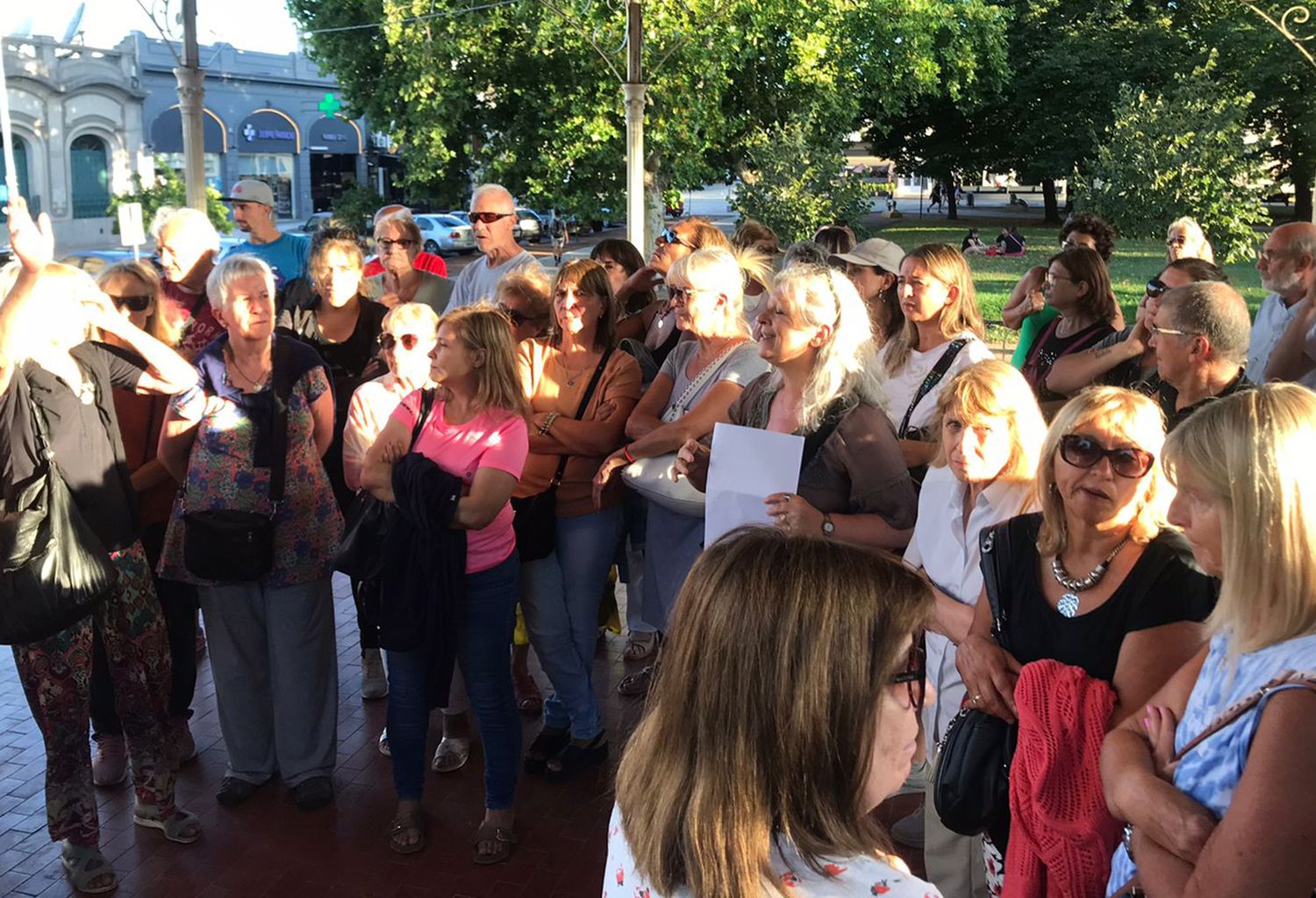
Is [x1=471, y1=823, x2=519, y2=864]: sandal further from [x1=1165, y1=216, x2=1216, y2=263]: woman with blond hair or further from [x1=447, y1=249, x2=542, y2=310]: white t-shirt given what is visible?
[x1=1165, y1=216, x2=1216, y2=263]: woman with blond hair

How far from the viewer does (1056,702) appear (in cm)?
255

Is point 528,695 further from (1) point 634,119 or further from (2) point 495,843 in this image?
(1) point 634,119

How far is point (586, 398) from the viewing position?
4668 millimetres

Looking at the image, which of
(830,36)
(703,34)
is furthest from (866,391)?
(830,36)

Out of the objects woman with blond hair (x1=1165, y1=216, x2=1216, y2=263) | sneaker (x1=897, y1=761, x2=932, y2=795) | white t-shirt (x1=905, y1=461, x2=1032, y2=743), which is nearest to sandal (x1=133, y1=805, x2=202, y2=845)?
sneaker (x1=897, y1=761, x2=932, y2=795)

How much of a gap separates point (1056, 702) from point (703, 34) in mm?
18240

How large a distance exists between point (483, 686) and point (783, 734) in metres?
2.65

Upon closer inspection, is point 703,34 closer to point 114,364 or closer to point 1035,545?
point 114,364

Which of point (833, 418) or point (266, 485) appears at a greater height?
point (833, 418)

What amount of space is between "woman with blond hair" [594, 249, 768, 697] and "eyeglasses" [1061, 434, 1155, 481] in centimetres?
179

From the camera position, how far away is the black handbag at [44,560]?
144 inches

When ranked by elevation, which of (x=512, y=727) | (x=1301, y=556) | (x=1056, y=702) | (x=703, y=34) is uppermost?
(x=703, y=34)

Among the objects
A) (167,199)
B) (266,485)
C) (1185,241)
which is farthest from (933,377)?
(167,199)

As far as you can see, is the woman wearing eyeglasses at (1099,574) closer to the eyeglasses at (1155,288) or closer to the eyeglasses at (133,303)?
the eyeglasses at (1155,288)
